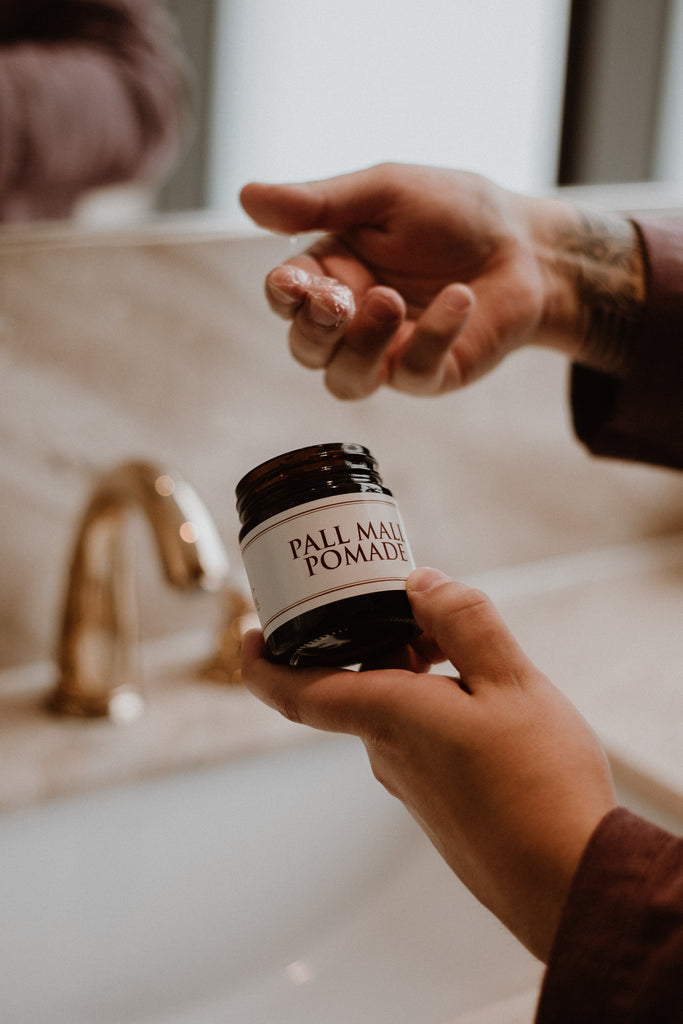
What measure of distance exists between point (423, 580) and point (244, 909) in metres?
0.33

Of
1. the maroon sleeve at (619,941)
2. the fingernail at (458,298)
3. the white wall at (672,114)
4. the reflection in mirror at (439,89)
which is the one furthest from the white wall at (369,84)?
the maroon sleeve at (619,941)

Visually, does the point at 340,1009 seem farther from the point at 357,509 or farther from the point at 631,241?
the point at 631,241

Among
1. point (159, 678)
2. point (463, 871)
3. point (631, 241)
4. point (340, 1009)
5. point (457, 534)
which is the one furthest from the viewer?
point (457, 534)

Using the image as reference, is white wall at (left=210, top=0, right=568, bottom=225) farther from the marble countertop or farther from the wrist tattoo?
the marble countertop

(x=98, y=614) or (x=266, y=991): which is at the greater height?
(x=98, y=614)

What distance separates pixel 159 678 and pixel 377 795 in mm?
201

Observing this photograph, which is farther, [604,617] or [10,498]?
[604,617]

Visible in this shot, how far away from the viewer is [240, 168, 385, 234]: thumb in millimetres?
454

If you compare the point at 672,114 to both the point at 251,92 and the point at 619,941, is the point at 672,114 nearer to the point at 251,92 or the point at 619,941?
the point at 251,92

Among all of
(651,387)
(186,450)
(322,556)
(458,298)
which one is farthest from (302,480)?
(186,450)

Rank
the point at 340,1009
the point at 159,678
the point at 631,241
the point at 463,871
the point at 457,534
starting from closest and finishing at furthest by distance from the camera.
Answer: the point at 463,871 < the point at 340,1009 < the point at 631,241 < the point at 159,678 < the point at 457,534

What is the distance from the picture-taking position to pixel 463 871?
318mm

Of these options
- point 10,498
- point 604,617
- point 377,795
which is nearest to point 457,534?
point 604,617

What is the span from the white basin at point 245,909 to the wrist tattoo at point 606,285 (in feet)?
1.08
